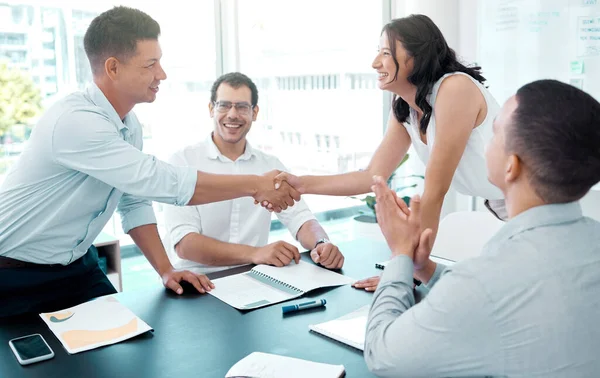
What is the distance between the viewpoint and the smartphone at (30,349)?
4.00 feet

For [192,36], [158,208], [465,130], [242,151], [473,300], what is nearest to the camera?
[473,300]

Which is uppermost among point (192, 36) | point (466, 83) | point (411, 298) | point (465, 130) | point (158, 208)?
point (192, 36)

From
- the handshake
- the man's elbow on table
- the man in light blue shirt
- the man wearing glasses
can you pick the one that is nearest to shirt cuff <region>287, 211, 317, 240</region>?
the man wearing glasses

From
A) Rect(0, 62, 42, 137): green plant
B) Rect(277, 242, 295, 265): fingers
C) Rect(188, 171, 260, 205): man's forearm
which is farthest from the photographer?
Rect(0, 62, 42, 137): green plant

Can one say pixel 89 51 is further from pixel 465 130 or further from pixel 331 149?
pixel 331 149

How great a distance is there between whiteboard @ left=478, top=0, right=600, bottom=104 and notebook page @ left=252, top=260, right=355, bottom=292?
5.34ft

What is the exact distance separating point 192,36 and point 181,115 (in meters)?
0.58

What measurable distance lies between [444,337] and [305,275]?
977 millimetres

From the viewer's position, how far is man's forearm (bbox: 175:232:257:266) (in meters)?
2.08

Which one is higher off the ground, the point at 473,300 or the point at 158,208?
the point at 473,300

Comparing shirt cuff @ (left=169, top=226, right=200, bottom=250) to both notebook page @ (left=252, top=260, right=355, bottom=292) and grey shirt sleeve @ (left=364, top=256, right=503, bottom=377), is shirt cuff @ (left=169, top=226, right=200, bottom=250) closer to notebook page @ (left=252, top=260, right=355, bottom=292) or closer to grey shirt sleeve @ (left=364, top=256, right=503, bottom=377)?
notebook page @ (left=252, top=260, right=355, bottom=292)

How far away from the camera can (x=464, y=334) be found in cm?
87

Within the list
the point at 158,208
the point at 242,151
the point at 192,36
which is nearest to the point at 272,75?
the point at 192,36

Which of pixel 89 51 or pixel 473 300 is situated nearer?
pixel 473 300
